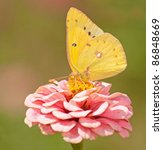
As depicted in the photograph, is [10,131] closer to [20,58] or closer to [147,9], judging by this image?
[20,58]

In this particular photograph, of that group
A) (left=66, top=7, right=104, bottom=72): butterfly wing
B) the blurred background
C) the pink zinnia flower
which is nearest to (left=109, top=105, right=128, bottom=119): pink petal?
the pink zinnia flower

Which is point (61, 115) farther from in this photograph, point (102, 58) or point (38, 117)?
point (102, 58)

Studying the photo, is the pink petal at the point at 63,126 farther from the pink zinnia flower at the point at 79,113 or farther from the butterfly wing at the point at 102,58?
the butterfly wing at the point at 102,58

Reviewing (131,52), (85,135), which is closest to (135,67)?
(131,52)

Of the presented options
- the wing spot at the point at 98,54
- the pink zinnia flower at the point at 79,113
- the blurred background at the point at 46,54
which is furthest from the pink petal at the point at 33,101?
the blurred background at the point at 46,54

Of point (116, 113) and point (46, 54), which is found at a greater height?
point (46, 54)

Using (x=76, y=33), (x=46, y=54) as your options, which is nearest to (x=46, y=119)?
(x=76, y=33)

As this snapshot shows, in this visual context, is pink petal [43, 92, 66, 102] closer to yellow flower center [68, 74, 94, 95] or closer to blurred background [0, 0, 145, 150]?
yellow flower center [68, 74, 94, 95]
